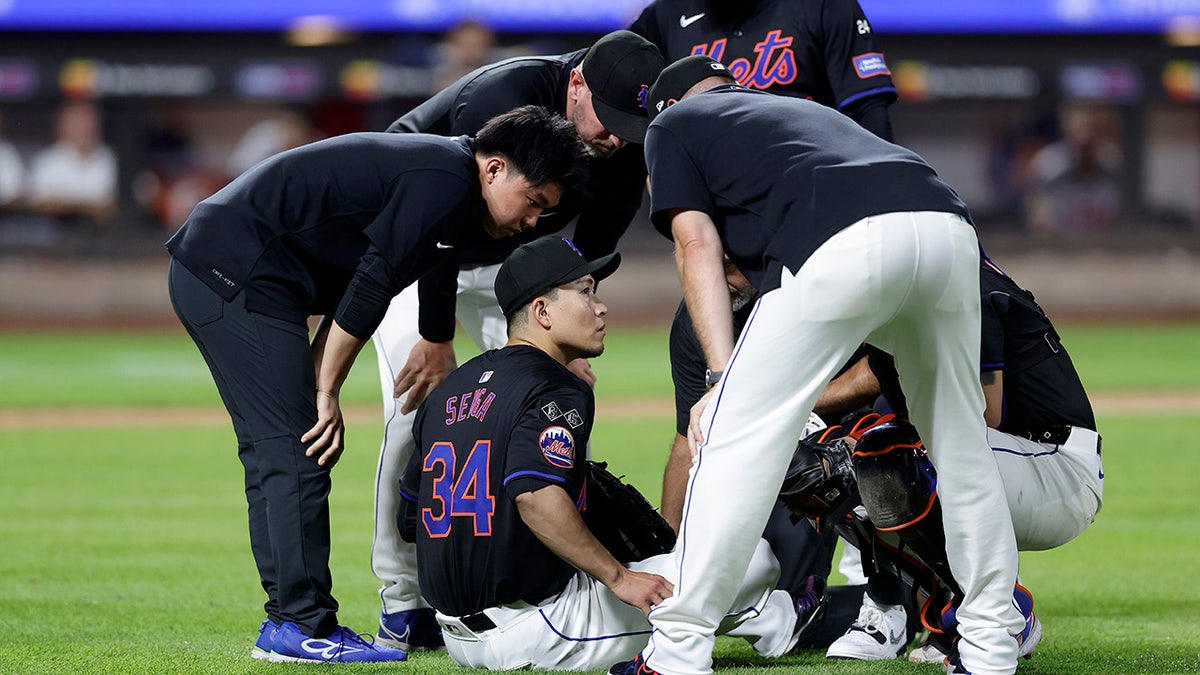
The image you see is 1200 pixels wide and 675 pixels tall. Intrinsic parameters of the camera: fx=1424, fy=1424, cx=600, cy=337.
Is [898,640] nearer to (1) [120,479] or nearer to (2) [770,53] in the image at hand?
(2) [770,53]

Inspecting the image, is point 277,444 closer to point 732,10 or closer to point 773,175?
point 773,175

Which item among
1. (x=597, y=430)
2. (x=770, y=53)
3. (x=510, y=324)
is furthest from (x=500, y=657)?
(x=597, y=430)

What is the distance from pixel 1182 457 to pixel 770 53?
4.91 m

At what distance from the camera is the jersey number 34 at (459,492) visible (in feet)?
11.8

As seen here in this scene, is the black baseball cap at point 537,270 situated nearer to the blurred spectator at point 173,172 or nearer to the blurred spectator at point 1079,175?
the blurred spectator at point 173,172

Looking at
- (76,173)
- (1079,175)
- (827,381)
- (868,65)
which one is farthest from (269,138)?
(827,381)

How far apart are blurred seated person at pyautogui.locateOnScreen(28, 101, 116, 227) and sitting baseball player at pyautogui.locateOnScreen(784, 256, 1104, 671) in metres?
16.6

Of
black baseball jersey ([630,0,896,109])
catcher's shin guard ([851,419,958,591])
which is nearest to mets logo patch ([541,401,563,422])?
catcher's shin guard ([851,419,958,591])

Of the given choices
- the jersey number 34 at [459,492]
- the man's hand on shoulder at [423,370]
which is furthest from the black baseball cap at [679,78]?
the man's hand on shoulder at [423,370]

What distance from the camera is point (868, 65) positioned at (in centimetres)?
491

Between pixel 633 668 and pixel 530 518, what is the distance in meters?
0.44

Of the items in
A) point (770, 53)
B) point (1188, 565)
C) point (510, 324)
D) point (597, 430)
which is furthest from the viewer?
point (597, 430)

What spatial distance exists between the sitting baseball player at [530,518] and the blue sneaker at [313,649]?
0.26m

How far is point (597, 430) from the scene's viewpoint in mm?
9727
